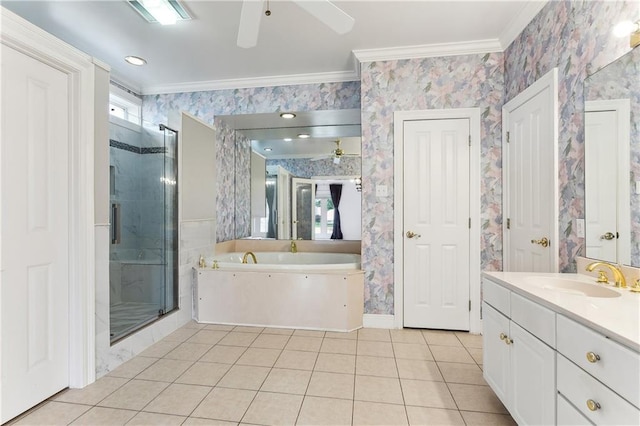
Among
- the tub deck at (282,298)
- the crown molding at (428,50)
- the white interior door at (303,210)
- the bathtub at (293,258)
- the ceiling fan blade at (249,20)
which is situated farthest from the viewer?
the white interior door at (303,210)

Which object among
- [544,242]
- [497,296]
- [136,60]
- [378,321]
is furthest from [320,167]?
[497,296]

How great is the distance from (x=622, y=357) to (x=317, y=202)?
10.1ft

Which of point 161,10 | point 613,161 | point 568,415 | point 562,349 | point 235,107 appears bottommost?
point 568,415

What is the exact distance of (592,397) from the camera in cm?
94

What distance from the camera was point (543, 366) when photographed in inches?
46.8

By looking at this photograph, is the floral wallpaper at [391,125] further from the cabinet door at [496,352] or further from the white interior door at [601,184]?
the cabinet door at [496,352]

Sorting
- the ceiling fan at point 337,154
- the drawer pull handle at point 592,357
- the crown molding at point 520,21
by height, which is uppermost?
the crown molding at point 520,21

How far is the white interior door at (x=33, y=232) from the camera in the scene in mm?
1558

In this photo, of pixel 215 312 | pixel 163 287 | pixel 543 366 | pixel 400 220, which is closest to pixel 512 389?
pixel 543 366

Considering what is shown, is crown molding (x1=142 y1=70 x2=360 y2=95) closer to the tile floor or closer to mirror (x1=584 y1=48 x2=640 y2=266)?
mirror (x1=584 y1=48 x2=640 y2=266)

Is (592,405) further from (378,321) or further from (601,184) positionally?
(378,321)

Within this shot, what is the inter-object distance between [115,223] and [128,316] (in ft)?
2.48

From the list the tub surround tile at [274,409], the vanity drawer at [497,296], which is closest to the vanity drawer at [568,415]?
the vanity drawer at [497,296]

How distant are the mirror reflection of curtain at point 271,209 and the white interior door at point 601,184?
303 cm
